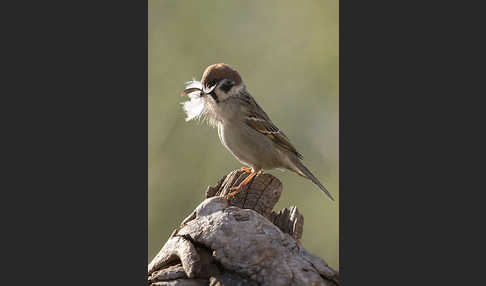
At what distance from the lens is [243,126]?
6.17 m

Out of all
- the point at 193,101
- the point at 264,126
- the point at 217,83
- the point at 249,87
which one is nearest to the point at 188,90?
the point at 193,101

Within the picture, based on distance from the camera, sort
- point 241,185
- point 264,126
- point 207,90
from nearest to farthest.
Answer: point 241,185
point 207,90
point 264,126

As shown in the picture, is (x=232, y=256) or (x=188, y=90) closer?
(x=232, y=256)

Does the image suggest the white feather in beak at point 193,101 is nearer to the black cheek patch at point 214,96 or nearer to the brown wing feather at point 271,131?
the black cheek patch at point 214,96

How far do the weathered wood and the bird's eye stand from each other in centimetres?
138

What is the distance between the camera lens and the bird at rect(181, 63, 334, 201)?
5.75 meters

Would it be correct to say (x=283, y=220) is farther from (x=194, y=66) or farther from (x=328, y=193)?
(x=194, y=66)

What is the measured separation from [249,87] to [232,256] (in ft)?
Result: 7.48

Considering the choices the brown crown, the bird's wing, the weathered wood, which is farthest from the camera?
the bird's wing

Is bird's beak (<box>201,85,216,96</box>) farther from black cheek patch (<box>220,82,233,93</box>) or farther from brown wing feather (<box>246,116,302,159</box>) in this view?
brown wing feather (<box>246,116,302,159</box>)

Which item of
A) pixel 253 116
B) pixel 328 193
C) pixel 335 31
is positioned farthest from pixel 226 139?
pixel 335 31

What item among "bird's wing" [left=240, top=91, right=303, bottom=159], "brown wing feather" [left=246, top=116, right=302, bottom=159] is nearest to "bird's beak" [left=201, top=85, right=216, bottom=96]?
"bird's wing" [left=240, top=91, right=303, bottom=159]

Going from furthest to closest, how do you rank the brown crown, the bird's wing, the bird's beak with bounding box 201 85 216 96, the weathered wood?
the bird's wing → the bird's beak with bounding box 201 85 216 96 → the brown crown → the weathered wood

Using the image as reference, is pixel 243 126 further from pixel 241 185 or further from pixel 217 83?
pixel 241 185
